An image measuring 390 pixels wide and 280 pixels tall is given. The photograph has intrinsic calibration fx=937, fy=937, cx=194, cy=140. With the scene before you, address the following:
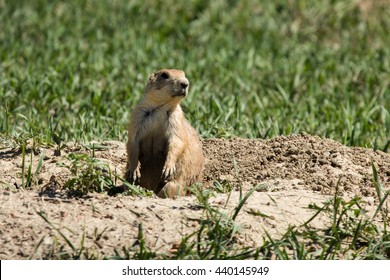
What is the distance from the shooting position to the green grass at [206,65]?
27.7ft

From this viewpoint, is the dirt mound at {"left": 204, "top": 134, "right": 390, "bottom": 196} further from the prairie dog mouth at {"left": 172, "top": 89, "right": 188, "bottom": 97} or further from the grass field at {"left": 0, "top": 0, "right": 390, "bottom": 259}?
the prairie dog mouth at {"left": 172, "top": 89, "right": 188, "bottom": 97}

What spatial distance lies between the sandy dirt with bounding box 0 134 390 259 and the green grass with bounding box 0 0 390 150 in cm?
61

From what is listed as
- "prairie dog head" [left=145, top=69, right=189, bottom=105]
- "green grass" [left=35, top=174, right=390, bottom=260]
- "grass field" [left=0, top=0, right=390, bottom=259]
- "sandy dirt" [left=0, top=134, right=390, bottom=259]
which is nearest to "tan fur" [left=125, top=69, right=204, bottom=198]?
"prairie dog head" [left=145, top=69, right=189, bottom=105]

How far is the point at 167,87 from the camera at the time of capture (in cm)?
673

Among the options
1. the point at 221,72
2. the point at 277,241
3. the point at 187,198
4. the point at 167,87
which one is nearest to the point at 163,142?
the point at 167,87

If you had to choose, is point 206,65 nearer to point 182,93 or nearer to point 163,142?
point 163,142

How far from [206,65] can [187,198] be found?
4418mm

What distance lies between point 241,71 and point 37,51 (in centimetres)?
228

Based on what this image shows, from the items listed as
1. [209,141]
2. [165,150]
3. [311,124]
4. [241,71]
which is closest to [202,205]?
[165,150]

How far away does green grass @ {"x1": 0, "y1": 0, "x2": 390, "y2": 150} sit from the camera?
843cm

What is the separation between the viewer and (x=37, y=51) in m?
10.4

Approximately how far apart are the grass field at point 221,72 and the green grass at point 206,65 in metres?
0.02

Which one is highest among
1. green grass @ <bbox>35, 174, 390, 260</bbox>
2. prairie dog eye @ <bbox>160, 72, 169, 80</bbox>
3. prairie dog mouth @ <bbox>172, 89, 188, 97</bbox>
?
prairie dog eye @ <bbox>160, 72, 169, 80</bbox>

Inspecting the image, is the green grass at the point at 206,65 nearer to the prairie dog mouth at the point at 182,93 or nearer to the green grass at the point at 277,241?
the prairie dog mouth at the point at 182,93
